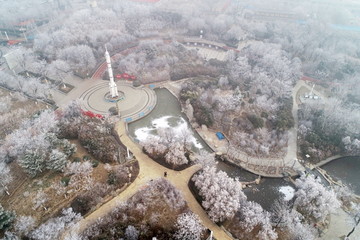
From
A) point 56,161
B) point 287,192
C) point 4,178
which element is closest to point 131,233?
point 56,161

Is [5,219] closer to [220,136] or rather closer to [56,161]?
[56,161]

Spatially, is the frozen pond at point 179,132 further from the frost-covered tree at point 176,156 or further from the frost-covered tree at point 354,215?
the frost-covered tree at point 354,215

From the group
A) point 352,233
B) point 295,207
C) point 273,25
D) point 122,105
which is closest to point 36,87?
point 122,105

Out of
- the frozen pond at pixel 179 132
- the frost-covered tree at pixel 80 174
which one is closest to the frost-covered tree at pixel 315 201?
the frozen pond at pixel 179 132

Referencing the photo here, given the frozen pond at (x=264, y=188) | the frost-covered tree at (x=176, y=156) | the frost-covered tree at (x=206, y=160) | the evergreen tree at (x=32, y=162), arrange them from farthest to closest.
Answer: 1. the frost-covered tree at (x=176, y=156)
2. the frost-covered tree at (x=206, y=160)
3. the frozen pond at (x=264, y=188)
4. the evergreen tree at (x=32, y=162)

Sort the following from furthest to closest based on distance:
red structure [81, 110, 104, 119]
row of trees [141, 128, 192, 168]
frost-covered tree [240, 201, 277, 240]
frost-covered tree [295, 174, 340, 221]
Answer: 1. red structure [81, 110, 104, 119]
2. row of trees [141, 128, 192, 168]
3. frost-covered tree [295, 174, 340, 221]
4. frost-covered tree [240, 201, 277, 240]

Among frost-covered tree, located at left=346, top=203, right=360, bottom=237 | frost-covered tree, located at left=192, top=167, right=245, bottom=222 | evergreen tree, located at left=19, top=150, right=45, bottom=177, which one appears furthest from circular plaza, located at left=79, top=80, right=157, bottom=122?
frost-covered tree, located at left=346, top=203, right=360, bottom=237

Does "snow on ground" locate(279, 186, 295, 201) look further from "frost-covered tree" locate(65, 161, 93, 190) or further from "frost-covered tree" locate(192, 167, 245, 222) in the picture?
"frost-covered tree" locate(65, 161, 93, 190)
